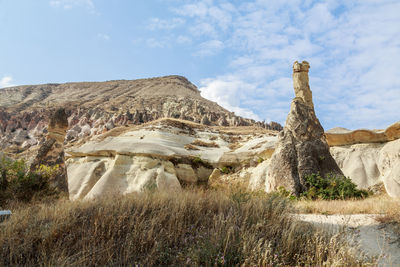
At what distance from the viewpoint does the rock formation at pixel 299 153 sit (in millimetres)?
9516

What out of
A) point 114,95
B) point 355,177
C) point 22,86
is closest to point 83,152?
point 355,177

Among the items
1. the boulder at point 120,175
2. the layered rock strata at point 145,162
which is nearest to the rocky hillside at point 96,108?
the layered rock strata at point 145,162

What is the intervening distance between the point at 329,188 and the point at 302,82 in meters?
5.19

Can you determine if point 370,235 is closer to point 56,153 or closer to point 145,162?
point 56,153

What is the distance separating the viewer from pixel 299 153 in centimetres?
988

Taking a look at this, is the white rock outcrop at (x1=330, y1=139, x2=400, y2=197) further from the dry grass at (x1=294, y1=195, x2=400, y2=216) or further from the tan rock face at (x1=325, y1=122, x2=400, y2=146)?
the dry grass at (x1=294, y1=195, x2=400, y2=216)

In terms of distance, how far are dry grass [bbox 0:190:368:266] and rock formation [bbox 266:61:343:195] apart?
5063 millimetres

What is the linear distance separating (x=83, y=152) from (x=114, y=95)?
60.1 metres

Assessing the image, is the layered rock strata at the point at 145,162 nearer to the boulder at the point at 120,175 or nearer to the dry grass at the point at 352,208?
the boulder at the point at 120,175

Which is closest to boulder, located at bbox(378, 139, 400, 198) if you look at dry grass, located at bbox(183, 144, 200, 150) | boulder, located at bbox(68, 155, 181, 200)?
boulder, located at bbox(68, 155, 181, 200)

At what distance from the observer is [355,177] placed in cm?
1333

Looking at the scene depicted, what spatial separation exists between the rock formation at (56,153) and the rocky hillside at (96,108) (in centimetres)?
2884

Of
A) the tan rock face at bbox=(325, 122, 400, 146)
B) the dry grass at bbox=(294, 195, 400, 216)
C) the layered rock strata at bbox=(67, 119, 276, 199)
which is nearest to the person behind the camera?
the dry grass at bbox=(294, 195, 400, 216)

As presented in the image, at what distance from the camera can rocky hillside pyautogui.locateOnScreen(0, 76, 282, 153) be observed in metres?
46.1
